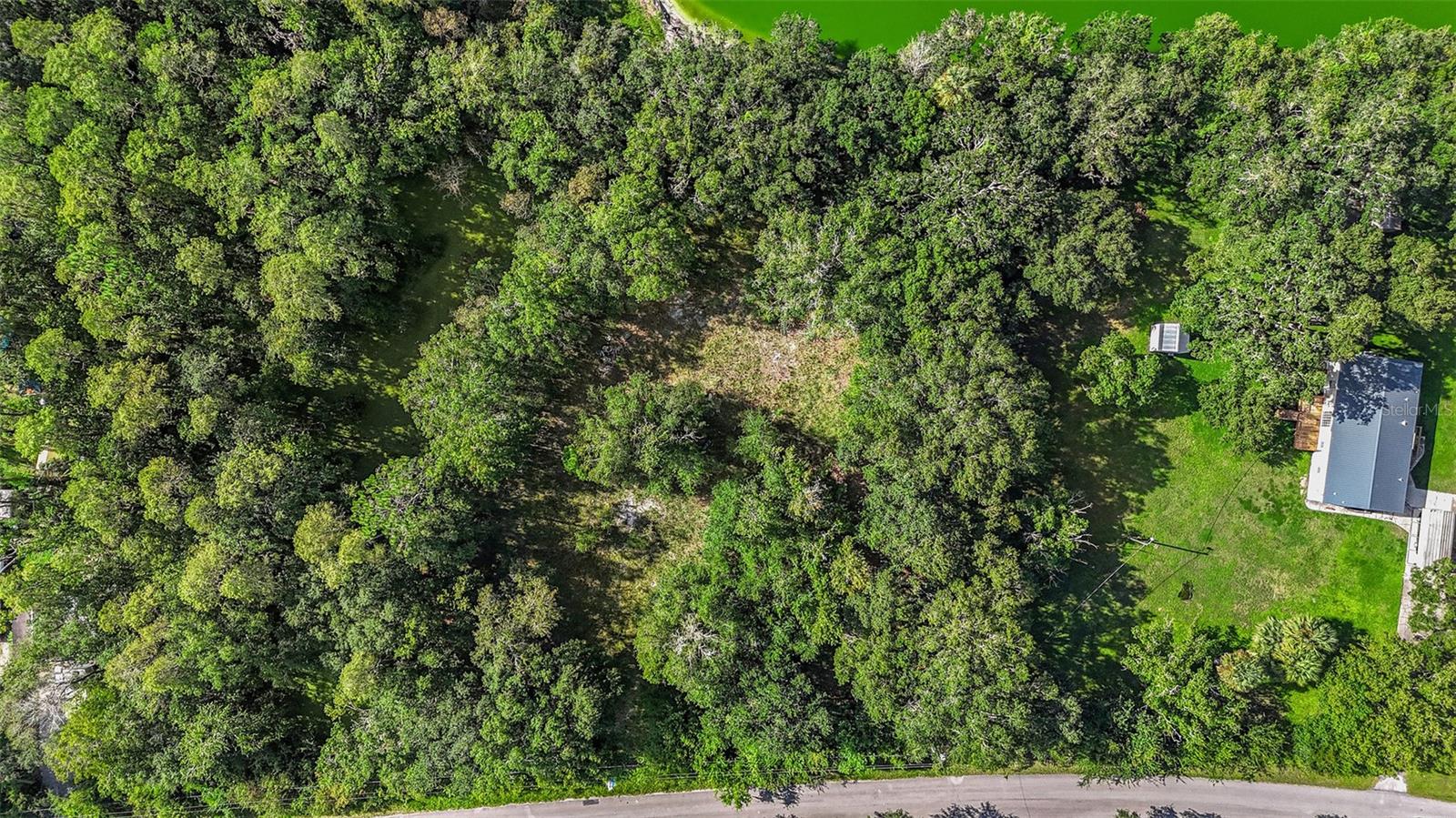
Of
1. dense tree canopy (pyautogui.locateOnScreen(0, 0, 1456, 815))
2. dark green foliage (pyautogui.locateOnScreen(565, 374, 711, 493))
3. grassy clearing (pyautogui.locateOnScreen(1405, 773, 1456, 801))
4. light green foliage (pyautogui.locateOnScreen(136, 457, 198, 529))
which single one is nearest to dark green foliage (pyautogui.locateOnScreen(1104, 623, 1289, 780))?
dense tree canopy (pyautogui.locateOnScreen(0, 0, 1456, 815))

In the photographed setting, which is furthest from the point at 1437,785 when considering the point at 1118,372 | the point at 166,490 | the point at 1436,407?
the point at 166,490

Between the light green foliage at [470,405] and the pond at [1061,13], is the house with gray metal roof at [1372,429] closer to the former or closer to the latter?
the pond at [1061,13]

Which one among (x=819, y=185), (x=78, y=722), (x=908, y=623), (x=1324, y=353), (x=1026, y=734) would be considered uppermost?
(x=819, y=185)

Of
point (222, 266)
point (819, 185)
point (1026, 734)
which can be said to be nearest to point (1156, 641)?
point (1026, 734)

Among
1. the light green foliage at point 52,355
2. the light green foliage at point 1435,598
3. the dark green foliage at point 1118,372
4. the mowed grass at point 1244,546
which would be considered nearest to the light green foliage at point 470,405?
the light green foliage at point 52,355

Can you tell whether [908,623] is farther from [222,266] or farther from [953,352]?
[222,266]

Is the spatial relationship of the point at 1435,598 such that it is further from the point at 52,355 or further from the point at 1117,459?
the point at 52,355
